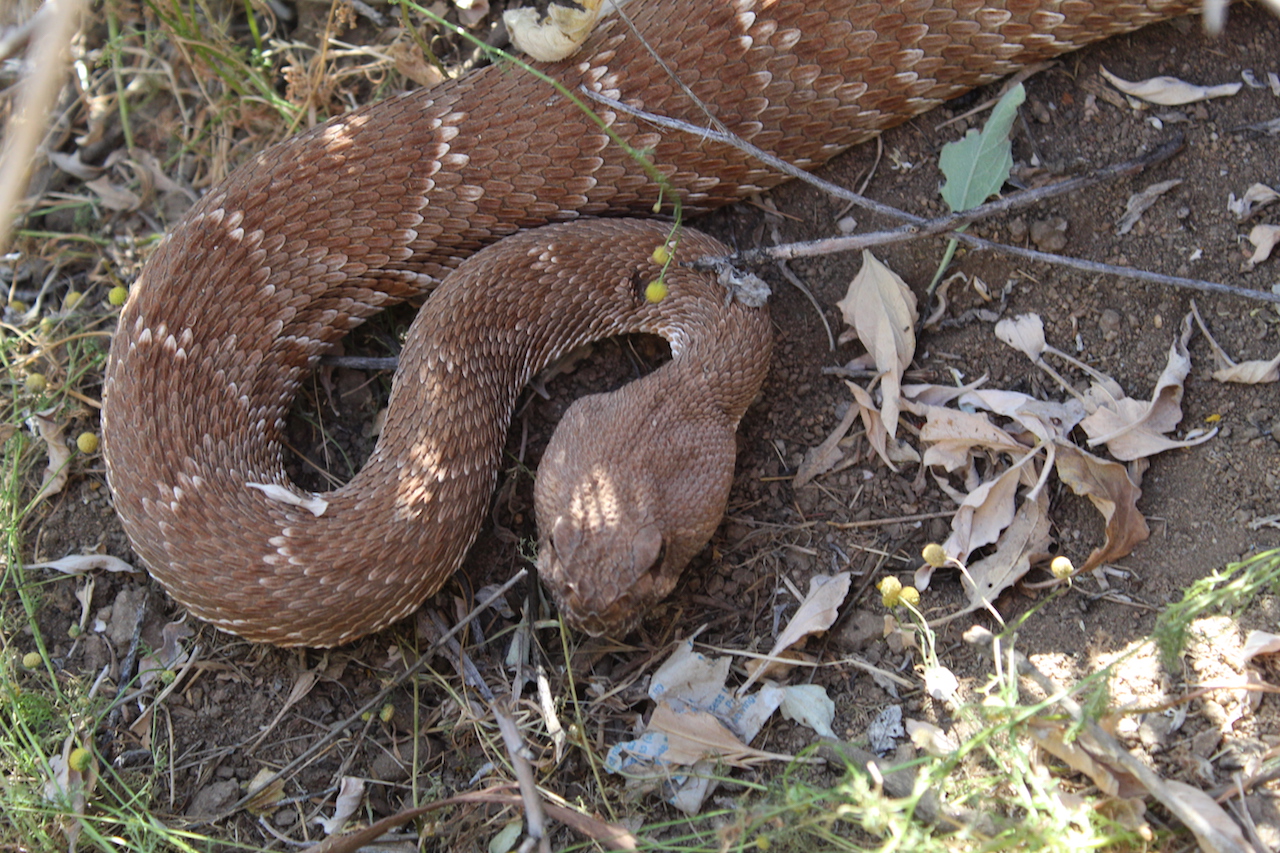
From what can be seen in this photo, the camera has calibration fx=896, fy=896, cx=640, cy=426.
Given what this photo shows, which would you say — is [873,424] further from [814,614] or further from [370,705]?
[370,705]

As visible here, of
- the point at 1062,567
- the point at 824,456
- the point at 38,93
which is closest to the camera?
the point at 38,93

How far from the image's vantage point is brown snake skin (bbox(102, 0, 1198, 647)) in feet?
10.6

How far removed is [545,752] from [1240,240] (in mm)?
3164

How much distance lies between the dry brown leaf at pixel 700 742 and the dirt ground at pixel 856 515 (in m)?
0.12

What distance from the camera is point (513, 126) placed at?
141 inches

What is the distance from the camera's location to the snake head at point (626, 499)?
2965 mm

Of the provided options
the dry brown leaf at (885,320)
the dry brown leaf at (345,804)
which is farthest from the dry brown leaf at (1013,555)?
the dry brown leaf at (345,804)

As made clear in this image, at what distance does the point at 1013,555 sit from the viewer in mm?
3146

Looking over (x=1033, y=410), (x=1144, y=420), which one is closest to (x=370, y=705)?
(x=1033, y=410)

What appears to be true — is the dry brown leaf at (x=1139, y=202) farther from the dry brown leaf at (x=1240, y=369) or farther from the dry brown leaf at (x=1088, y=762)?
the dry brown leaf at (x=1088, y=762)

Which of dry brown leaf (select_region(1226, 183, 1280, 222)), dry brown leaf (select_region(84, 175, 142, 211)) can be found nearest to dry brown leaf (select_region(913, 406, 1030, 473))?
dry brown leaf (select_region(1226, 183, 1280, 222))

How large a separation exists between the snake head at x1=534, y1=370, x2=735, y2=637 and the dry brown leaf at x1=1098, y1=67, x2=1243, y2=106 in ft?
6.97

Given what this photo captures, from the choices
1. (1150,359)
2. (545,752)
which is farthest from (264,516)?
(1150,359)

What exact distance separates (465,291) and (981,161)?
6.71 ft
